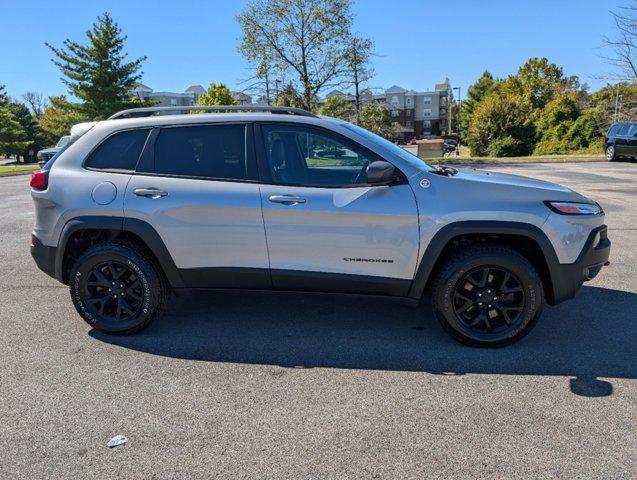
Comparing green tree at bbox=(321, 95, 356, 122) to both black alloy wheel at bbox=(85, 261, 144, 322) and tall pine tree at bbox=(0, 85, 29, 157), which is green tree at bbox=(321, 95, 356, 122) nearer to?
black alloy wheel at bbox=(85, 261, 144, 322)

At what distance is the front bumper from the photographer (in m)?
3.57

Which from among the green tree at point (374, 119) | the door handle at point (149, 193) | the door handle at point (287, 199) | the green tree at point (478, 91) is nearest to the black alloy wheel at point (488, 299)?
the door handle at point (287, 199)

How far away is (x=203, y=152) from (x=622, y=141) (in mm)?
22562

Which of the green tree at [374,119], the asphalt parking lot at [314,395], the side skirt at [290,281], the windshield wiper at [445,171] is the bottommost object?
the asphalt parking lot at [314,395]

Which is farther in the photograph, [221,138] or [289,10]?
[289,10]

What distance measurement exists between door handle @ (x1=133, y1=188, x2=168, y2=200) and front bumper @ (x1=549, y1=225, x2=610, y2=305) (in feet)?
9.83

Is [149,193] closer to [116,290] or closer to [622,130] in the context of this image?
[116,290]

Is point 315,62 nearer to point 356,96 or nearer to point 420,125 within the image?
point 356,96

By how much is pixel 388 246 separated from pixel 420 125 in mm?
105328

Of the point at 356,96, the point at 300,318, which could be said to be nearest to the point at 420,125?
the point at 356,96

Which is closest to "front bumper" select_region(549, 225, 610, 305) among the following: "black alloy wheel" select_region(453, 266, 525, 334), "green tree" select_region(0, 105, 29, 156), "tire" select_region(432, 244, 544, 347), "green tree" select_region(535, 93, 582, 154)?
"tire" select_region(432, 244, 544, 347)

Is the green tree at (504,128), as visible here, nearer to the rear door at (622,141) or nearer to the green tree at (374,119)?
the green tree at (374,119)

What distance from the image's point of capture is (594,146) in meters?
32.5

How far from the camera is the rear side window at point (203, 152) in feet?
12.5
